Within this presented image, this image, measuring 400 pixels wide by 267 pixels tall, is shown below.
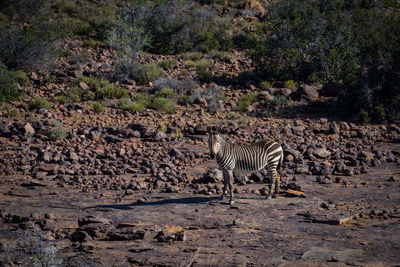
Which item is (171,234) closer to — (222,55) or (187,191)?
(187,191)

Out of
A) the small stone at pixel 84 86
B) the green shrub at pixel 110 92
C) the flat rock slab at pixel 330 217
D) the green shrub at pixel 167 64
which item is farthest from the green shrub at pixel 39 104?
the flat rock slab at pixel 330 217

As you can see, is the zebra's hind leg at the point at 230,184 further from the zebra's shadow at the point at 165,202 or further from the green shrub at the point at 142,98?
the green shrub at the point at 142,98

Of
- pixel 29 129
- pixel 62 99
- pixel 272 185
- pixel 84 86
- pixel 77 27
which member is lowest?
pixel 272 185

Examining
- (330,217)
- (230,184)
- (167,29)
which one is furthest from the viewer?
(167,29)

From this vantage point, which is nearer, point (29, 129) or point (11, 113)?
point (29, 129)

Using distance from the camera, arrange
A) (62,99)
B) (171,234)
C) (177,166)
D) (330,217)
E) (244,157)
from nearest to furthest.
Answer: (171,234)
(330,217)
(244,157)
(177,166)
(62,99)

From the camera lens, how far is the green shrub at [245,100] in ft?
54.5

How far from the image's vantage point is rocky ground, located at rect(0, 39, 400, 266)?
6281 mm

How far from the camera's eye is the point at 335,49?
747 inches

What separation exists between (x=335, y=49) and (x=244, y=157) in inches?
474

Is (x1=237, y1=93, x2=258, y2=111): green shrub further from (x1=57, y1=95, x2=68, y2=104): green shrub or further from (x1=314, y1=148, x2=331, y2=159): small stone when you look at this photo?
(x1=57, y1=95, x2=68, y2=104): green shrub

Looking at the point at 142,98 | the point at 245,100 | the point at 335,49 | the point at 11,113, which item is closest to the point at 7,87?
the point at 11,113

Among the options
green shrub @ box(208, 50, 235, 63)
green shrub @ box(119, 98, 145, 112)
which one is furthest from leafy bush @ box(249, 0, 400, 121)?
green shrub @ box(119, 98, 145, 112)

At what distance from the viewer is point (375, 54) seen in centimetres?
1678
